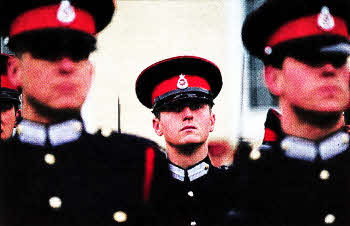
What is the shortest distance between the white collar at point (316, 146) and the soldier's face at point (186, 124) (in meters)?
0.43

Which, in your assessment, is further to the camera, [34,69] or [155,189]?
[155,189]

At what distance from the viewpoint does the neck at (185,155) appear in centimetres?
211

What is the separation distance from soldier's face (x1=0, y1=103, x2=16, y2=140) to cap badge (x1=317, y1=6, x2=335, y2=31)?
1543mm

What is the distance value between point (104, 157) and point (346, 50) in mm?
1192

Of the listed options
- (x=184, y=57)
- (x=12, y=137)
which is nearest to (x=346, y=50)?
(x=184, y=57)

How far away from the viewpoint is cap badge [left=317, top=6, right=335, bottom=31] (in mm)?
1768

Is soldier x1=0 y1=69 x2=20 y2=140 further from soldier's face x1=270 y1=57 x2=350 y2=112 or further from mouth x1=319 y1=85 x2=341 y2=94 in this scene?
mouth x1=319 y1=85 x2=341 y2=94

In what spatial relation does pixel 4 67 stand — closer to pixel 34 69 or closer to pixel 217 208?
pixel 34 69

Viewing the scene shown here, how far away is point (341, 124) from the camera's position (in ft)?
5.84

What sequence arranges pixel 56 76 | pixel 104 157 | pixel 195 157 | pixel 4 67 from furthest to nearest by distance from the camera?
1. pixel 4 67
2. pixel 195 157
3. pixel 104 157
4. pixel 56 76

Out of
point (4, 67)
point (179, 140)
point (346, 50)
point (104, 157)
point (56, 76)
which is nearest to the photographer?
point (56, 76)

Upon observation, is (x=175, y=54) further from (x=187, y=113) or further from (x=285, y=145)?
(x=285, y=145)

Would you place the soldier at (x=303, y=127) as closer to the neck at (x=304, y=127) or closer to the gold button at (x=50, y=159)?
the neck at (x=304, y=127)

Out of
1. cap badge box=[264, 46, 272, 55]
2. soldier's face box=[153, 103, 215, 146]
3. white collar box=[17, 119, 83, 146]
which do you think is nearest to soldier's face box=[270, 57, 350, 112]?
cap badge box=[264, 46, 272, 55]
